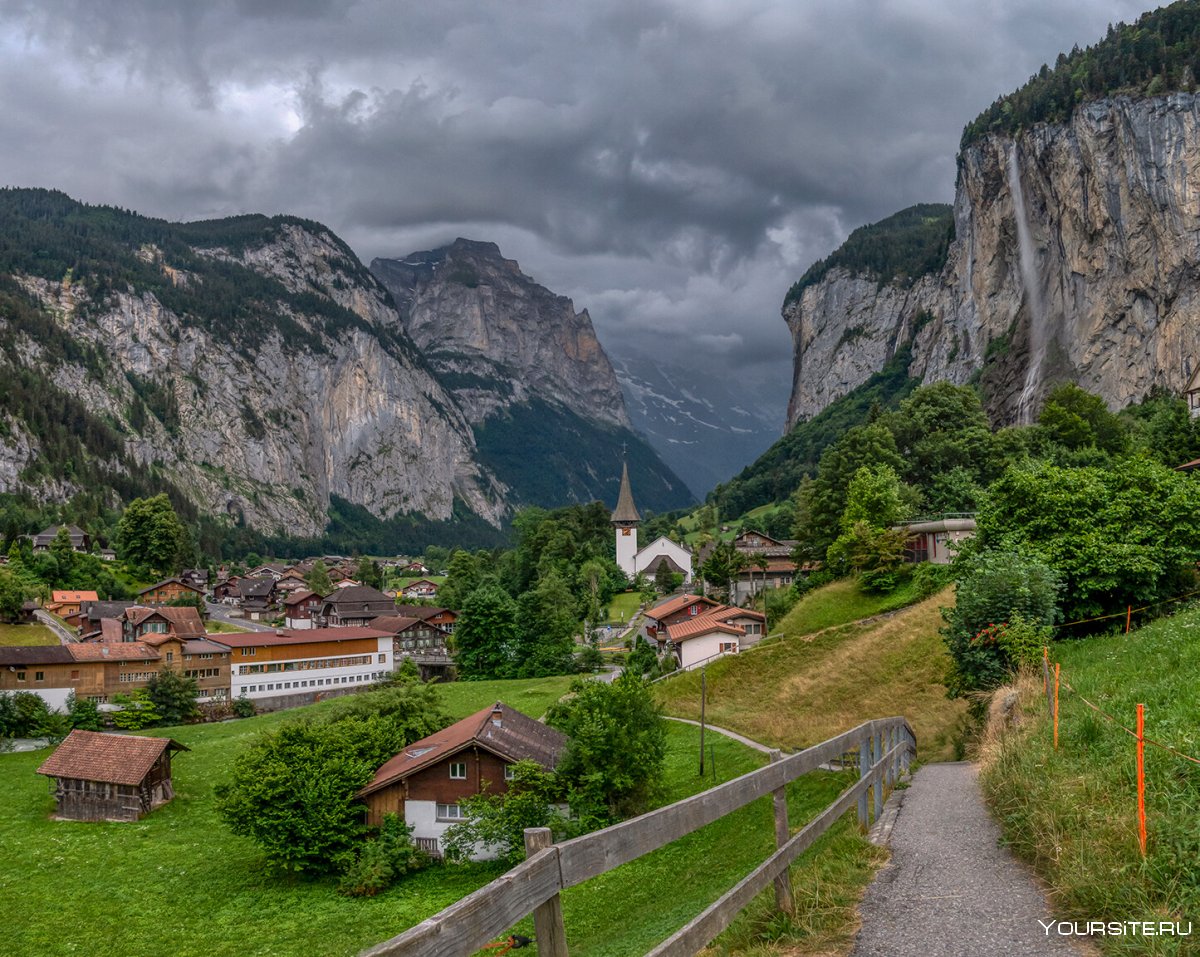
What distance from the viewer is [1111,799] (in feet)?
26.3

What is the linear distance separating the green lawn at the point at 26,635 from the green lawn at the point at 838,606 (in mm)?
63857

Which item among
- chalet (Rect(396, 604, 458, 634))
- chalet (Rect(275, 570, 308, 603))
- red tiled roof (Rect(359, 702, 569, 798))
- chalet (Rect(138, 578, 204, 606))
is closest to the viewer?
red tiled roof (Rect(359, 702, 569, 798))

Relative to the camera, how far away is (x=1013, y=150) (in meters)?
135

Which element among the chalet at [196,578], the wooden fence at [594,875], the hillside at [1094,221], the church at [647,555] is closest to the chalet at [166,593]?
the chalet at [196,578]

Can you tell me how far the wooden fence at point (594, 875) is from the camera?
357cm

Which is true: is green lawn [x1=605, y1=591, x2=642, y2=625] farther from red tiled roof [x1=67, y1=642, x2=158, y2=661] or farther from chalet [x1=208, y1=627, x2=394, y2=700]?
red tiled roof [x1=67, y1=642, x2=158, y2=661]

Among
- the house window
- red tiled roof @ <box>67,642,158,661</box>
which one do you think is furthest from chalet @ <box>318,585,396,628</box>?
the house window

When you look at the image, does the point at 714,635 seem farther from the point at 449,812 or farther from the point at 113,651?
the point at 113,651

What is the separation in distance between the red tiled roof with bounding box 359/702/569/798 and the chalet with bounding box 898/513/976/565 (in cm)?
2807

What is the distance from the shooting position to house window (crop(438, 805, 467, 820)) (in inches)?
1307

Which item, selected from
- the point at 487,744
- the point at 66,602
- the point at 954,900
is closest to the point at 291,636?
the point at 66,602

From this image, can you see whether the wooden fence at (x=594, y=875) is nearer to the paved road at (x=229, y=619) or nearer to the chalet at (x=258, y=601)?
the paved road at (x=229, y=619)

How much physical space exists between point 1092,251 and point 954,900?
12354 cm

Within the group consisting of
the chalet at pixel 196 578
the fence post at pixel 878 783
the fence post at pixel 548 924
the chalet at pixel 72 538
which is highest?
the chalet at pixel 72 538
